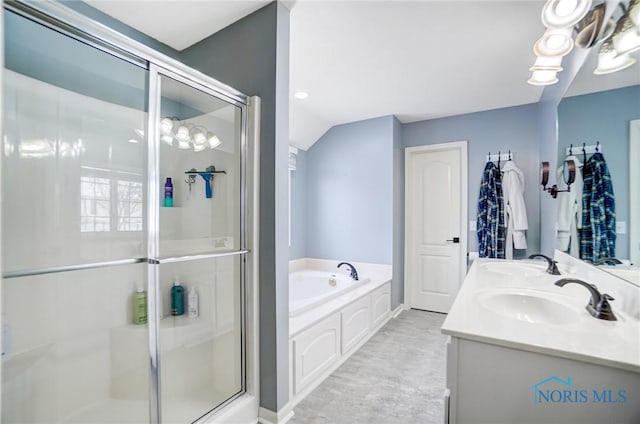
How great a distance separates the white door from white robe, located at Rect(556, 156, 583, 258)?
1428 mm

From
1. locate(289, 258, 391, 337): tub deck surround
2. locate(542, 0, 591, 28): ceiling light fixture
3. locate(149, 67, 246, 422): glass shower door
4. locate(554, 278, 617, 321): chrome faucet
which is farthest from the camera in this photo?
locate(289, 258, 391, 337): tub deck surround

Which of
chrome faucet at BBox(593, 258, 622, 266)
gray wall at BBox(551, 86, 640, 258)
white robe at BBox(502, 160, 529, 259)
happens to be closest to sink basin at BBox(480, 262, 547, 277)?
chrome faucet at BBox(593, 258, 622, 266)

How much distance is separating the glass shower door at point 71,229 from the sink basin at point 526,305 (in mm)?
1700

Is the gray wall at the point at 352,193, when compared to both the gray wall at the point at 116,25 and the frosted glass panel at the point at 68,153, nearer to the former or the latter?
the gray wall at the point at 116,25

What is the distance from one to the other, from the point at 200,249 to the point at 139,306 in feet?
1.65

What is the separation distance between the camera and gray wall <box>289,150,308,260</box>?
3.87 meters

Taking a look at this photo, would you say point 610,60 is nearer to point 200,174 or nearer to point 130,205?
point 200,174

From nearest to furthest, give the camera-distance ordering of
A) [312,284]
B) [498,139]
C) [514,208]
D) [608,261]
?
[608,261] → [514,208] → [498,139] → [312,284]

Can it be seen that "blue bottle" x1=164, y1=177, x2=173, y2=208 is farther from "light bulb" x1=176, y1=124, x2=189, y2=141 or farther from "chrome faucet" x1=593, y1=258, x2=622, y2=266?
"chrome faucet" x1=593, y1=258, x2=622, y2=266

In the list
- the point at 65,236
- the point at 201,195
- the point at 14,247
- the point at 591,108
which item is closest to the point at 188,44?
the point at 201,195

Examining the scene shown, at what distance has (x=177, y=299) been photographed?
6.23ft

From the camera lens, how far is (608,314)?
1.09 m

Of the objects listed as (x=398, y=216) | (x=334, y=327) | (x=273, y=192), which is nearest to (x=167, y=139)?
(x=273, y=192)

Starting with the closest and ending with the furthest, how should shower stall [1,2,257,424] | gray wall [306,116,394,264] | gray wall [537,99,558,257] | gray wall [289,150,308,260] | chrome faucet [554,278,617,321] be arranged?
chrome faucet [554,278,617,321] → shower stall [1,2,257,424] → gray wall [537,99,558,257] → gray wall [306,116,394,264] → gray wall [289,150,308,260]
